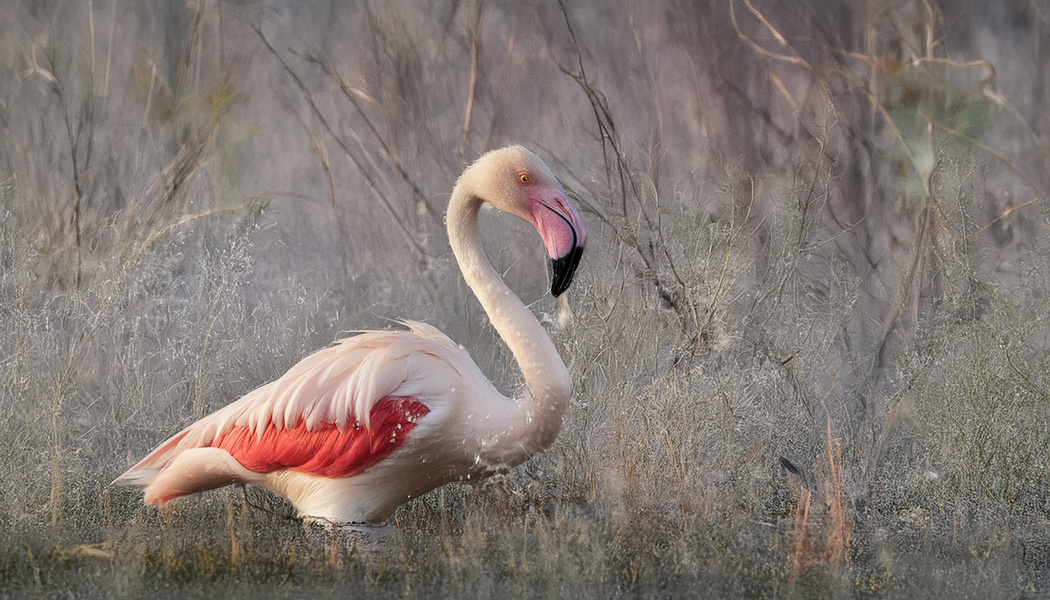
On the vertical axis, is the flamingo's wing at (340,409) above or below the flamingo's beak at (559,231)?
below

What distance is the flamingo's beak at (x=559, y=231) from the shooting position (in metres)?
3.50

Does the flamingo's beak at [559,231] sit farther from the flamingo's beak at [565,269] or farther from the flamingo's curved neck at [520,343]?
the flamingo's curved neck at [520,343]

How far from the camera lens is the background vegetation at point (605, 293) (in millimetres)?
3285

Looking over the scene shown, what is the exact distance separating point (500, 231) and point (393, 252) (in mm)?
763

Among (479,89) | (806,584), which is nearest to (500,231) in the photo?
(479,89)

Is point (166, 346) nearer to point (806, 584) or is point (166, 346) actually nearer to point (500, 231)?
point (500, 231)

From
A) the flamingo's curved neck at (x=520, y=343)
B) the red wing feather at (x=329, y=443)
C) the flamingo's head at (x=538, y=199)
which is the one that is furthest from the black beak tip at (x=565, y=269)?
the red wing feather at (x=329, y=443)

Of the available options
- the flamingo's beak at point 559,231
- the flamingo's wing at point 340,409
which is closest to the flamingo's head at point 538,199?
the flamingo's beak at point 559,231

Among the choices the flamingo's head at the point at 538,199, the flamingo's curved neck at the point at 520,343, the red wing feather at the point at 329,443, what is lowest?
the red wing feather at the point at 329,443

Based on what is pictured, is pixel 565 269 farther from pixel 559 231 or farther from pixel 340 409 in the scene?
pixel 340 409

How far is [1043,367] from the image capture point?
462 centimetres

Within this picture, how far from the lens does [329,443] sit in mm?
3480

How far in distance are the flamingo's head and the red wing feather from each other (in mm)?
751

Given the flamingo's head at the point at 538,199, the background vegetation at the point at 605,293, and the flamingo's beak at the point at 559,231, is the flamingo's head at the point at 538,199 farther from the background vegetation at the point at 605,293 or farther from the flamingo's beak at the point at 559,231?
the background vegetation at the point at 605,293
